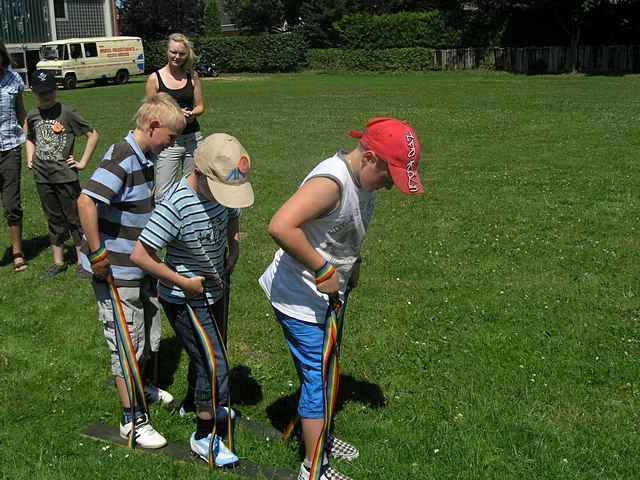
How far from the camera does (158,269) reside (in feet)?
12.4

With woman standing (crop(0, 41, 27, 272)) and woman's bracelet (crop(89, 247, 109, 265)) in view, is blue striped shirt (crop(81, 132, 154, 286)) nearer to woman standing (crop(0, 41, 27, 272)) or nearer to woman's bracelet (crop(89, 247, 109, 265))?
woman's bracelet (crop(89, 247, 109, 265))

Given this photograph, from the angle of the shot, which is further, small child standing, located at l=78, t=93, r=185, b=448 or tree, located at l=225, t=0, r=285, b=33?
tree, located at l=225, t=0, r=285, b=33

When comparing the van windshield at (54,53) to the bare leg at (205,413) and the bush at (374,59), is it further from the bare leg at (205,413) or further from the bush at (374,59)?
the bare leg at (205,413)

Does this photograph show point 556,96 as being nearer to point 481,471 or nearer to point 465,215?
point 465,215

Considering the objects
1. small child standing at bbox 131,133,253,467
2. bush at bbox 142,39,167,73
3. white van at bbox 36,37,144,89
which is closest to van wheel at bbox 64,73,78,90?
white van at bbox 36,37,144,89

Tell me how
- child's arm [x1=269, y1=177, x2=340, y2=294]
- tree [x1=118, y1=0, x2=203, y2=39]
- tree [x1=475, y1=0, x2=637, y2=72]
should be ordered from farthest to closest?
tree [x1=118, y1=0, x2=203, y2=39] → tree [x1=475, y1=0, x2=637, y2=72] → child's arm [x1=269, y1=177, x2=340, y2=294]

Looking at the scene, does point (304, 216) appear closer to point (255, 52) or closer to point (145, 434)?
point (145, 434)

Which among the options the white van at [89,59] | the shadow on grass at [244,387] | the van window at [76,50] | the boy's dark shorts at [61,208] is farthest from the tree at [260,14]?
the shadow on grass at [244,387]

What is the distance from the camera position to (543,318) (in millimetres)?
6148

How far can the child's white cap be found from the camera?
366 cm

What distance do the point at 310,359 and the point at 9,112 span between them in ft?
17.5

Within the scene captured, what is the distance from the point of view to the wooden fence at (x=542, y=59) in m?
42.2

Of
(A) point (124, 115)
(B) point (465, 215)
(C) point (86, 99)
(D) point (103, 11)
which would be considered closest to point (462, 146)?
(B) point (465, 215)

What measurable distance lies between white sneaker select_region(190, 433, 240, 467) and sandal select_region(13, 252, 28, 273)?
4584mm
